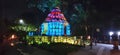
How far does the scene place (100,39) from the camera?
52500 mm

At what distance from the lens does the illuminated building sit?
41906mm

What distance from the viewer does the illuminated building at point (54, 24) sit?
1650 inches

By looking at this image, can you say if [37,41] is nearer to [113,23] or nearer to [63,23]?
[63,23]

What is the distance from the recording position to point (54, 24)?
42656mm

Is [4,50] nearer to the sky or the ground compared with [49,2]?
nearer to the ground

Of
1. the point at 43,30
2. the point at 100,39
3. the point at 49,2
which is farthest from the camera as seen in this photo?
the point at 100,39

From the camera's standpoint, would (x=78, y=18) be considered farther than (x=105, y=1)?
Yes

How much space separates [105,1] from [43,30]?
12425 mm

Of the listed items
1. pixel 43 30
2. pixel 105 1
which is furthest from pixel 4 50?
pixel 43 30

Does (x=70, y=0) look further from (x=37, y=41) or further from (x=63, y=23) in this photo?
(x=37, y=41)

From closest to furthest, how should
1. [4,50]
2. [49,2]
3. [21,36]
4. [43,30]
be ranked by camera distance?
1. [4,50]
2. [21,36]
3. [43,30]
4. [49,2]

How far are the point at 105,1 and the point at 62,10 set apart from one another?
12703mm

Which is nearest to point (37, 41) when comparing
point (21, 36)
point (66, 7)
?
point (21, 36)

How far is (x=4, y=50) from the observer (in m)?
16.9
